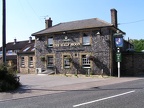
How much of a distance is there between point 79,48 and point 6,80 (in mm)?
15492

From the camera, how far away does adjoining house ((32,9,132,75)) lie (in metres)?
27.4

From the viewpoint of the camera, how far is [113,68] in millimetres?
27750

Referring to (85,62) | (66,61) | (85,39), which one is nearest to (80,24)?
(85,39)

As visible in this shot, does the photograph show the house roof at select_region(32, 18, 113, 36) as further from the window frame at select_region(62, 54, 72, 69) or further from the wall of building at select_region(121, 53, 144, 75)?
the wall of building at select_region(121, 53, 144, 75)

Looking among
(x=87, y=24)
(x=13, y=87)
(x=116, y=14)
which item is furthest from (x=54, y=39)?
(x=13, y=87)

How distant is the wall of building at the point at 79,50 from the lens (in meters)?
27.4

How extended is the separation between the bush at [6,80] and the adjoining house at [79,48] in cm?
1384

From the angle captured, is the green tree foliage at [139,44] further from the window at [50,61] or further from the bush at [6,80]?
the bush at [6,80]

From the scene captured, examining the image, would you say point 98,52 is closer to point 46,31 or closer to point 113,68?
point 113,68

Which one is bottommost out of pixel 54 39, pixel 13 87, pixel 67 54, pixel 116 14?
pixel 13 87

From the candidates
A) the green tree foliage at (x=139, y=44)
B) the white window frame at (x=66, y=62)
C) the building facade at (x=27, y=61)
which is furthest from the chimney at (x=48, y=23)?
the green tree foliage at (x=139, y=44)

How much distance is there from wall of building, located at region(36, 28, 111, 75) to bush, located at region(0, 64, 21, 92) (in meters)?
13.9

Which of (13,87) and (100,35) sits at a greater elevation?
(100,35)

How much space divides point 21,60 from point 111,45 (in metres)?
17.1
